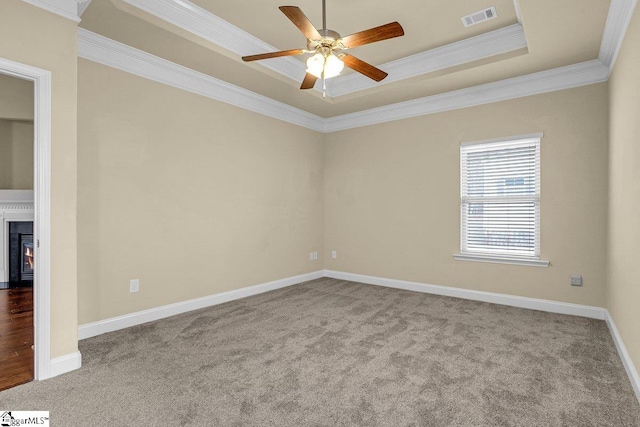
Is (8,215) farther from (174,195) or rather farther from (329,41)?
(329,41)

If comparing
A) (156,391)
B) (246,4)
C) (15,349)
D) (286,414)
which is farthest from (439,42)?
(15,349)

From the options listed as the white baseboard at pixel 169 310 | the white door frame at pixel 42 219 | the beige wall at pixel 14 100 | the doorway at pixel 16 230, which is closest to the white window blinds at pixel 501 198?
the white baseboard at pixel 169 310

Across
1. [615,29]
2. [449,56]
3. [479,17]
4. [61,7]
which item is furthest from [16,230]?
[615,29]

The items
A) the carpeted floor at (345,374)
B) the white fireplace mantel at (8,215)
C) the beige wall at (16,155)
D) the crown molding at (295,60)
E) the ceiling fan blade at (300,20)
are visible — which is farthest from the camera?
the white fireplace mantel at (8,215)

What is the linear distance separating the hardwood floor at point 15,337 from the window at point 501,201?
466 centimetres

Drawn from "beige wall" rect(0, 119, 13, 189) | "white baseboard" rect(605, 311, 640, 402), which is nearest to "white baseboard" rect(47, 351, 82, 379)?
"beige wall" rect(0, 119, 13, 189)

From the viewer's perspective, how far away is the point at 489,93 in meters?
4.35

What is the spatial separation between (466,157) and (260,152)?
9.40 ft

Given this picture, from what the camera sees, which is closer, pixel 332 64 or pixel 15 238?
pixel 332 64

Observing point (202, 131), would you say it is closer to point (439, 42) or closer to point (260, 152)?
point (260, 152)

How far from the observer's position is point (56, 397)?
2.16 m

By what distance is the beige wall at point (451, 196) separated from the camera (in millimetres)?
3773

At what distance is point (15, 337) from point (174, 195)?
1.90 meters

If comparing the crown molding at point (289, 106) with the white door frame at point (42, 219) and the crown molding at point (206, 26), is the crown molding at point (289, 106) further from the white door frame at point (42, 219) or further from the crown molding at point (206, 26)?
the white door frame at point (42, 219)
